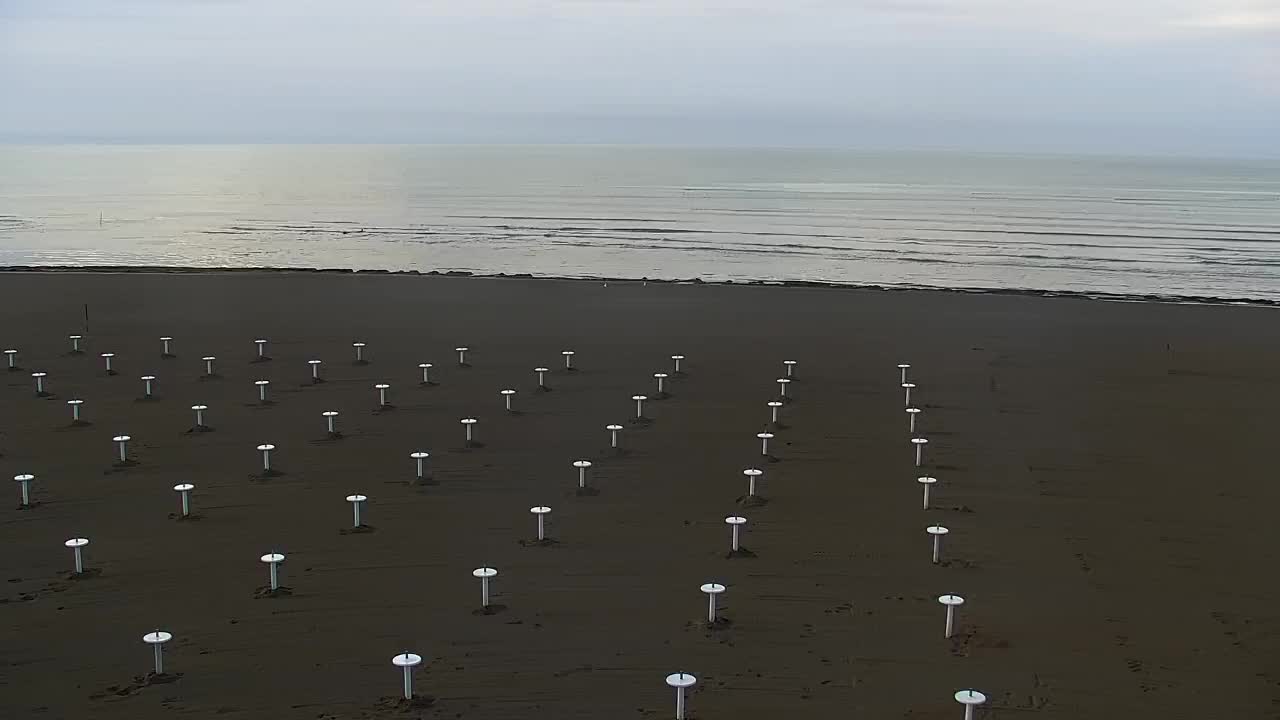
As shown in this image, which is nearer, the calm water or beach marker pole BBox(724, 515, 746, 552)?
beach marker pole BBox(724, 515, 746, 552)

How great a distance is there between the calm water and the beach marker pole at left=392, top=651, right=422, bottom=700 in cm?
2510

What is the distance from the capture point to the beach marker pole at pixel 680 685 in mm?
5652

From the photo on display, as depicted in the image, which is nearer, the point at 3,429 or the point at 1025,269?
the point at 3,429

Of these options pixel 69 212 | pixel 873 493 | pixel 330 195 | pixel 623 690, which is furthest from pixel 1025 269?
pixel 330 195

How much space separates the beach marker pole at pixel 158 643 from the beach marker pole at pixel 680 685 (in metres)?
2.79

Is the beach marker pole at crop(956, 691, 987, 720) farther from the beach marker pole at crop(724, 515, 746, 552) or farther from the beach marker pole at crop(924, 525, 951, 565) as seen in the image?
the beach marker pole at crop(724, 515, 746, 552)

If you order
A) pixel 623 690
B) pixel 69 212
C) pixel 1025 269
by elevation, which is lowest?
pixel 623 690

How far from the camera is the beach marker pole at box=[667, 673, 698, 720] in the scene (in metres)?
5.65

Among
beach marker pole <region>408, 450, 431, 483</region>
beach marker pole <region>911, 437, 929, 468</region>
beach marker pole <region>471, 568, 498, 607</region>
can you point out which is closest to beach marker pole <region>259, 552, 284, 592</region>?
beach marker pole <region>471, 568, 498, 607</region>

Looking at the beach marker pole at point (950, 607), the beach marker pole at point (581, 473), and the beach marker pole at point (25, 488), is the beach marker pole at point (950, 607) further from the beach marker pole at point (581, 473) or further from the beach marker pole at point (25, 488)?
Result: the beach marker pole at point (25, 488)

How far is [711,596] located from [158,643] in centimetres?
330

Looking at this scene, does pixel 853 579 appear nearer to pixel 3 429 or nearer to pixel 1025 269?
pixel 3 429

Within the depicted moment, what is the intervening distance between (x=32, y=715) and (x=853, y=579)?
525cm

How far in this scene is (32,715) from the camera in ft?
19.6
